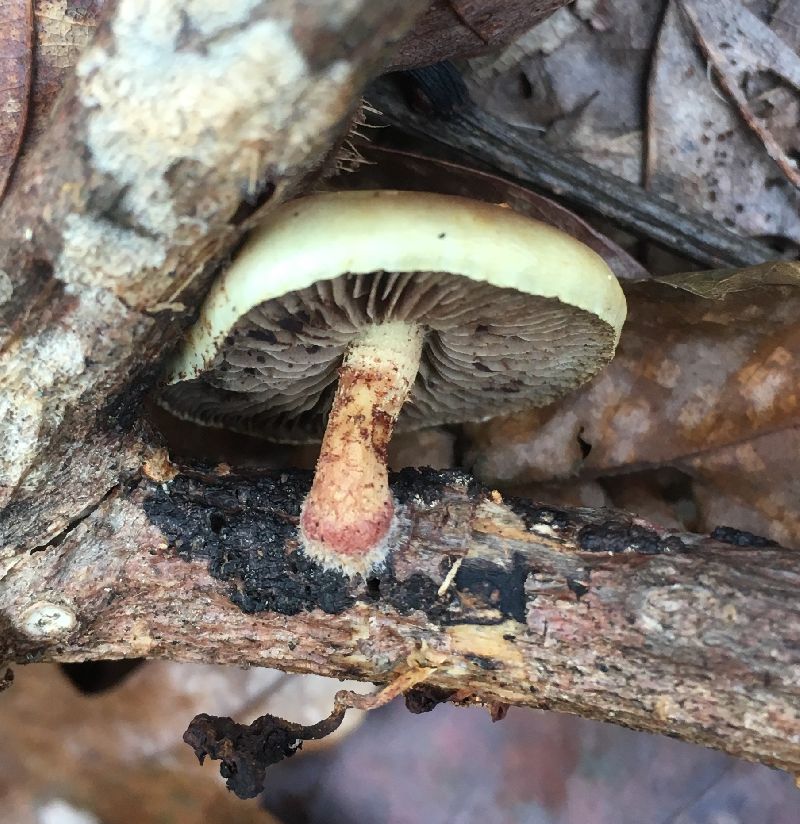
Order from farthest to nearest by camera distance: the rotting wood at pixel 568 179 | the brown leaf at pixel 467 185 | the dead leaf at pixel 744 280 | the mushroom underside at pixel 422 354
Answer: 1. the rotting wood at pixel 568 179
2. the brown leaf at pixel 467 185
3. the dead leaf at pixel 744 280
4. the mushroom underside at pixel 422 354

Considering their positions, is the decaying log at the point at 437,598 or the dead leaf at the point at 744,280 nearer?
the decaying log at the point at 437,598

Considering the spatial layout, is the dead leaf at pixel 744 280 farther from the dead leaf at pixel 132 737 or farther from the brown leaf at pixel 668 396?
the dead leaf at pixel 132 737

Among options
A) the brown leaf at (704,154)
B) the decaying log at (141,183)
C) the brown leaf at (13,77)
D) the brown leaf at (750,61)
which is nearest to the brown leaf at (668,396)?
the brown leaf at (704,154)

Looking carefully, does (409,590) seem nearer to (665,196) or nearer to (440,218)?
(440,218)

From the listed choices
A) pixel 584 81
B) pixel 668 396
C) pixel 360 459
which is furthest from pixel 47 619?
pixel 584 81

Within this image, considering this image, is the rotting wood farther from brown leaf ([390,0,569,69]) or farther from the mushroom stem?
the mushroom stem

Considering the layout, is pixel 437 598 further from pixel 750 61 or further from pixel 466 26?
pixel 750 61
